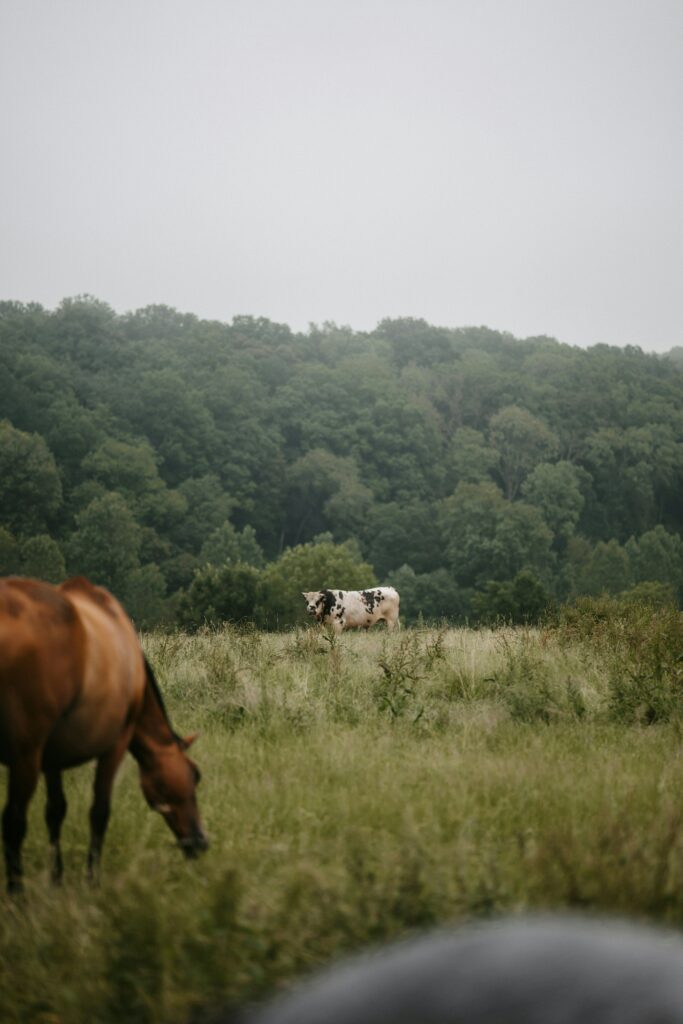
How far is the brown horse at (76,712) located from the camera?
342 centimetres

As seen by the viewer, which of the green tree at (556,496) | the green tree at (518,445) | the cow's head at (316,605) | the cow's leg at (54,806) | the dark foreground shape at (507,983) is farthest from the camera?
the green tree at (518,445)

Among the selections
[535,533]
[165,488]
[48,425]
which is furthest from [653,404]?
[48,425]

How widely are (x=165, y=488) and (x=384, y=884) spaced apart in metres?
62.2

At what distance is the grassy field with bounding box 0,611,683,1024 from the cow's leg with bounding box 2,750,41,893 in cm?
16

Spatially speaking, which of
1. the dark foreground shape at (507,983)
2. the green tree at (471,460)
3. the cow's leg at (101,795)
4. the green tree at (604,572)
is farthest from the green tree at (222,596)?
the green tree at (471,460)

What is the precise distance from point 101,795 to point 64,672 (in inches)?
29.6

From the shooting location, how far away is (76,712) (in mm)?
3684

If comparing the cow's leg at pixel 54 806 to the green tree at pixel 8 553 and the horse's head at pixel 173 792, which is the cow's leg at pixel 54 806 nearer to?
the horse's head at pixel 173 792

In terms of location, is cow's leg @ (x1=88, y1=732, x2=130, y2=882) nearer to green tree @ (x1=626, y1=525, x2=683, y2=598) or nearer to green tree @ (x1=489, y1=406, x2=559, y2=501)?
green tree @ (x1=626, y1=525, x2=683, y2=598)

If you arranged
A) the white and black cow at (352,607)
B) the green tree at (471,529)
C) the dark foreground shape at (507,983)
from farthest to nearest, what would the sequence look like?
1. the green tree at (471,529)
2. the white and black cow at (352,607)
3. the dark foreground shape at (507,983)

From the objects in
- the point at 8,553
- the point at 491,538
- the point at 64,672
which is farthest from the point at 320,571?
the point at 64,672

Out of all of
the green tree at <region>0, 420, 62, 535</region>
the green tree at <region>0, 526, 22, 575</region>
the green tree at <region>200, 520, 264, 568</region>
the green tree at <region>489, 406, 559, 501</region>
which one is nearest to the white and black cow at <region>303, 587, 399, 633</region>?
the green tree at <region>0, 526, 22, 575</region>

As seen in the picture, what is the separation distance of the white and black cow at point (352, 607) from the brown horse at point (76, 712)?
14.5 meters

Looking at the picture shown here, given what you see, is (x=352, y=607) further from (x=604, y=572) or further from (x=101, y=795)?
(x=604, y=572)
